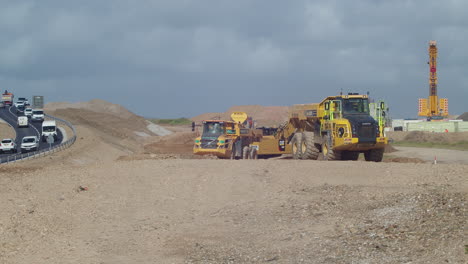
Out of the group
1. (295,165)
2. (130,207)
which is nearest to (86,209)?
(130,207)

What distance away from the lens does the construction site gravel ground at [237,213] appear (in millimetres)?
11289

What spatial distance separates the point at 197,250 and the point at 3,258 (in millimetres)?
4187

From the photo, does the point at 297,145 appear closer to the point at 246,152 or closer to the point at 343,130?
the point at 246,152

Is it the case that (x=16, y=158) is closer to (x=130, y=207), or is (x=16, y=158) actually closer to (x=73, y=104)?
(x=130, y=207)

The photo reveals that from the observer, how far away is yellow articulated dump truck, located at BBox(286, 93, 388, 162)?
25078mm

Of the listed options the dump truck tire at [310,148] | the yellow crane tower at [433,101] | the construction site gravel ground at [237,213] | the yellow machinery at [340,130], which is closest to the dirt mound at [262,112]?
the yellow crane tower at [433,101]

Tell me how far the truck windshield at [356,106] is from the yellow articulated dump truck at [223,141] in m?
8.28

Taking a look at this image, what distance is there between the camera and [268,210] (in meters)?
15.8

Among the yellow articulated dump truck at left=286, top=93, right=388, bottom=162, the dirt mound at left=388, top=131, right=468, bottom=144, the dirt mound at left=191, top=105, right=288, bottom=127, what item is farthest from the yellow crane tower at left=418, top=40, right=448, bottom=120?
the yellow articulated dump truck at left=286, top=93, right=388, bottom=162

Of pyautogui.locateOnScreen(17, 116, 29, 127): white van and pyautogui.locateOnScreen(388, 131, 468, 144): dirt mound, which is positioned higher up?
pyautogui.locateOnScreen(17, 116, 29, 127): white van

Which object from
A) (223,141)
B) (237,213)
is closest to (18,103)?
(223,141)

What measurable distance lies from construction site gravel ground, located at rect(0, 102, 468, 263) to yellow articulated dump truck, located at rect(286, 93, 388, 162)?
112 inches

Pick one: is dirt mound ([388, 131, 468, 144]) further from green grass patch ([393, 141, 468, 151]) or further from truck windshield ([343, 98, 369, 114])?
truck windshield ([343, 98, 369, 114])

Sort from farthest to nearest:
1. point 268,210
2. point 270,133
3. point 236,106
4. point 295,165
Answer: point 236,106, point 270,133, point 295,165, point 268,210
